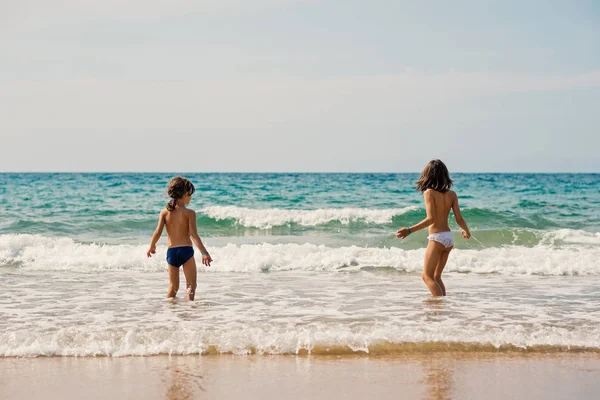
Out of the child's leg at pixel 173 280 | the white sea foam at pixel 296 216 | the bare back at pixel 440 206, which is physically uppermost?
the bare back at pixel 440 206

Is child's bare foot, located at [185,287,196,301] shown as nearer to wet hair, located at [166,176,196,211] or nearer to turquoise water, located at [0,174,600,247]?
wet hair, located at [166,176,196,211]

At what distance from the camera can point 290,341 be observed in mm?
5527

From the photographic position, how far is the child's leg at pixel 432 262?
7473 mm

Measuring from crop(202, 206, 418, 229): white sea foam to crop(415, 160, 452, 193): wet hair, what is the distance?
11.8 meters

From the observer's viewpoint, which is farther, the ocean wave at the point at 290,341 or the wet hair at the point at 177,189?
the wet hair at the point at 177,189

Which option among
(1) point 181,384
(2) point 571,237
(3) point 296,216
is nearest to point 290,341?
(1) point 181,384

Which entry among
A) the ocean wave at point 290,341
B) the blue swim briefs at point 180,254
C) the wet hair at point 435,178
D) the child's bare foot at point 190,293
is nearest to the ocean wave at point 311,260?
the child's bare foot at point 190,293

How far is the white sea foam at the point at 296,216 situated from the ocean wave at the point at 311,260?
6456 millimetres

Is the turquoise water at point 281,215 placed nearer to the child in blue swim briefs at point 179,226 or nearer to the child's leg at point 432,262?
the child's leg at point 432,262

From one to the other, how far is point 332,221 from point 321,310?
40.0 ft

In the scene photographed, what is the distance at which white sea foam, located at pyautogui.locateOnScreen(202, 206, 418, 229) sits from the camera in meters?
19.3

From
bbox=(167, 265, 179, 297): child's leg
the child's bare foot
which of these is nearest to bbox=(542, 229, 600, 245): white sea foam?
the child's bare foot

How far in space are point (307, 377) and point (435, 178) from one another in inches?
137

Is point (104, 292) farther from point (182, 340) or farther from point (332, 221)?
point (332, 221)
